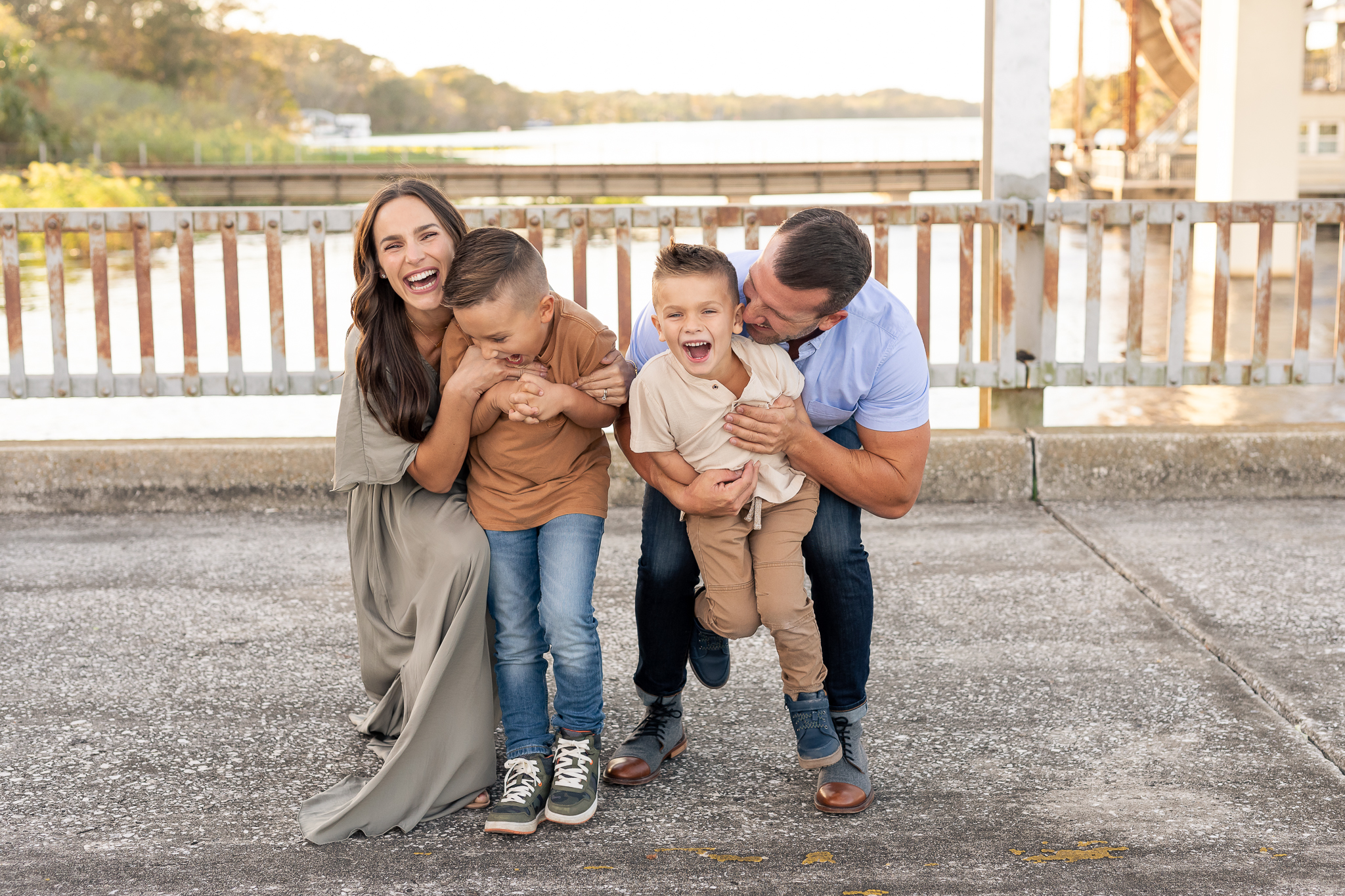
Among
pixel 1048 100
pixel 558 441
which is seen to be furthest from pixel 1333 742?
pixel 1048 100

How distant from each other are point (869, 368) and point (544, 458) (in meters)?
0.72

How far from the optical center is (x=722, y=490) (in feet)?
8.09

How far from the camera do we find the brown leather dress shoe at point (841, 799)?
252 centimetres

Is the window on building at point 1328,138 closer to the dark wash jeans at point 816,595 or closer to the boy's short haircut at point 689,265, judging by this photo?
the dark wash jeans at point 816,595

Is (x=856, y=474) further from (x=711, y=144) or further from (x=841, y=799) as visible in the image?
(x=711, y=144)

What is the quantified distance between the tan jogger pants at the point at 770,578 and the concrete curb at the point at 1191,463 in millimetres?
2790

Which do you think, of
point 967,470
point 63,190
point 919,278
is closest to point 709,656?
point 967,470

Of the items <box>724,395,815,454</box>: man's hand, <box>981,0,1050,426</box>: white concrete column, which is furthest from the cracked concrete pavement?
<box>981,0,1050,426</box>: white concrete column

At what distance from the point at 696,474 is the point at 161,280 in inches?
645

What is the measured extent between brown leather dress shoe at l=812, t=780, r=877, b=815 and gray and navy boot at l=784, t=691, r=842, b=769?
0.05m

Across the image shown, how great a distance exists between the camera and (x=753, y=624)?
8.48ft

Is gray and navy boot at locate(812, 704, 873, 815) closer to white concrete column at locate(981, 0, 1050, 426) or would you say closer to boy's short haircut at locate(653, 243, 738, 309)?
boy's short haircut at locate(653, 243, 738, 309)

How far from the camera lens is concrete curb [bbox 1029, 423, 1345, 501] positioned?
197 inches

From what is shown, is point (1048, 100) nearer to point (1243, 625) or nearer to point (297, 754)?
point (1243, 625)
